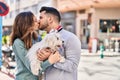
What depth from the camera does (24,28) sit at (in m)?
3.51

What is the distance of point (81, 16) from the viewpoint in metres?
32.6

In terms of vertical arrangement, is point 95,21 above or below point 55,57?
above

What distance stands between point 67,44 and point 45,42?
0.18 meters

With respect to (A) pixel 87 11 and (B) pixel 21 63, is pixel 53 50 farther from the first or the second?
(A) pixel 87 11

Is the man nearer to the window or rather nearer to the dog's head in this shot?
the dog's head

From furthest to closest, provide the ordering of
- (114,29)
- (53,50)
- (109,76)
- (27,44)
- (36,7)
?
(36,7), (114,29), (109,76), (27,44), (53,50)

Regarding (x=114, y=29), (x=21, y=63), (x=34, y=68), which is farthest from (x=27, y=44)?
(x=114, y=29)

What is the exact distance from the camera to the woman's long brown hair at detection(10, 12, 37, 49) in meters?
3.48

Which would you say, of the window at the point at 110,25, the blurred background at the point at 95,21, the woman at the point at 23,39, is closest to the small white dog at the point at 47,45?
the woman at the point at 23,39

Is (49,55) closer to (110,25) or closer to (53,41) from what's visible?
(53,41)

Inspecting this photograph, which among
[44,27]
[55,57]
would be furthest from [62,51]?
[44,27]

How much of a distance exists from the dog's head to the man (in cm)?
6

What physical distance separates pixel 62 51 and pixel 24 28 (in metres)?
0.60

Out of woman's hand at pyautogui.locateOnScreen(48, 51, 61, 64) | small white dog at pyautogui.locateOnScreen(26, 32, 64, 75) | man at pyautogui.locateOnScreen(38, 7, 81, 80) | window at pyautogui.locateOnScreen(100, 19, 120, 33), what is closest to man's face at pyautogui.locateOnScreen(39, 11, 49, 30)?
man at pyautogui.locateOnScreen(38, 7, 81, 80)
